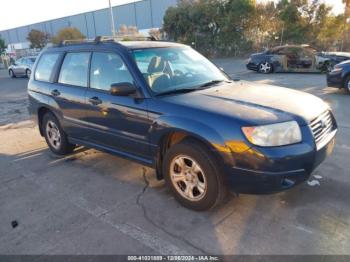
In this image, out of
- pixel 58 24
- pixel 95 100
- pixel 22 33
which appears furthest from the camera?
pixel 22 33

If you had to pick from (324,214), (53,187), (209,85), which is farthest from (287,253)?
(53,187)

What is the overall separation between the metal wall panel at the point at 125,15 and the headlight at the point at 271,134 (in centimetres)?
5676

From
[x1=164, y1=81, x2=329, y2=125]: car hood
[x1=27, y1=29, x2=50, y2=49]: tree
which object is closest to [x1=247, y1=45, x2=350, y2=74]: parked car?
[x1=164, y1=81, x2=329, y2=125]: car hood

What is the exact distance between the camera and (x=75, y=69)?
4.42 meters

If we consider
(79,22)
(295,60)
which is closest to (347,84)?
(295,60)

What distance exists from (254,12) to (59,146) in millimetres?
25568

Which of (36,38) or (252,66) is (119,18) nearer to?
(36,38)

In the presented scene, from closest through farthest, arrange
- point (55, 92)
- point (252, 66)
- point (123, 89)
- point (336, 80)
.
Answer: point (123, 89)
point (55, 92)
point (336, 80)
point (252, 66)

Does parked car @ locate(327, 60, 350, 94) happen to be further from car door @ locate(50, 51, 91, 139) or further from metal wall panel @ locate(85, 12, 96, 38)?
metal wall panel @ locate(85, 12, 96, 38)

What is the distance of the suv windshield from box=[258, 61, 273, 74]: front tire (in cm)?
1122

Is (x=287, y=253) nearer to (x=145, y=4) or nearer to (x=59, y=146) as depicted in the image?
(x=59, y=146)

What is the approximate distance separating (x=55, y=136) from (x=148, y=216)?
271 centimetres

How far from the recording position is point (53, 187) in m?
4.07

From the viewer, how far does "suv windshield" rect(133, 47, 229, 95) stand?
3.57 metres
